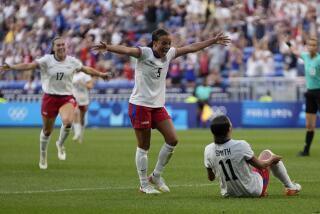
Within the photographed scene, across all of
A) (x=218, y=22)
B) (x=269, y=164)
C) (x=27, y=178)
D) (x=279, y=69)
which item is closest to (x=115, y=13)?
(x=218, y=22)

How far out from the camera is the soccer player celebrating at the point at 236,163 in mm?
11969

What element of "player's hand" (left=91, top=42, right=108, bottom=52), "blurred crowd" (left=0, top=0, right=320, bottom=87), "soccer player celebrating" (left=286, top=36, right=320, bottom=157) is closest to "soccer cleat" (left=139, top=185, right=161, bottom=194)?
"player's hand" (left=91, top=42, right=108, bottom=52)

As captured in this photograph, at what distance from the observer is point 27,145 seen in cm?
2650

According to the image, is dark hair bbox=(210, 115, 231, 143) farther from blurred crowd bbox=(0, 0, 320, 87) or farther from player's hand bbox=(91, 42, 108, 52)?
blurred crowd bbox=(0, 0, 320, 87)

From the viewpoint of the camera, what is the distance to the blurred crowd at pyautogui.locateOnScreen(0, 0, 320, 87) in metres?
38.2

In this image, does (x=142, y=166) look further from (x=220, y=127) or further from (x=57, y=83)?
(x=57, y=83)

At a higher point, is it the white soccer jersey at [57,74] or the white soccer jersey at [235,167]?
the white soccer jersey at [57,74]

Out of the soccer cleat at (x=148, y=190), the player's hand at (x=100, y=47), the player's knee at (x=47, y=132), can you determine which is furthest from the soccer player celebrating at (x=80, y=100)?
the player's hand at (x=100, y=47)

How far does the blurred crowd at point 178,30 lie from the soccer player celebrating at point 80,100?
8.89 m

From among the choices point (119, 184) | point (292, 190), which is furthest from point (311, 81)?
point (292, 190)

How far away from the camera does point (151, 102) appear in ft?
44.7

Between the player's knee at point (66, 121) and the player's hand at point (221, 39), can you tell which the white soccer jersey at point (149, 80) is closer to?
the player's hand at point (221, 39)

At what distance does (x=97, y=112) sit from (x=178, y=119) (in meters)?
3.56

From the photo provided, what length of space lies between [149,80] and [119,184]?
216 cm
